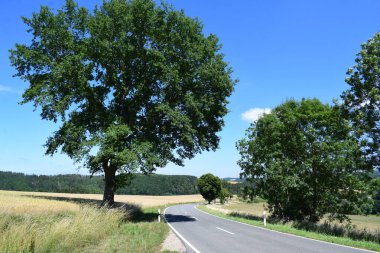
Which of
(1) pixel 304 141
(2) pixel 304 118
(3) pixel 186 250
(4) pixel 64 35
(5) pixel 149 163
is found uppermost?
(4) pixel 64 35

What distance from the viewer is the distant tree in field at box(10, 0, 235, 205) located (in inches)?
890

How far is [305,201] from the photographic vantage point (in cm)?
2673

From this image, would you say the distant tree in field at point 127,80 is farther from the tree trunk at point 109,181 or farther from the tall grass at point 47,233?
the tall grass at point 47,233

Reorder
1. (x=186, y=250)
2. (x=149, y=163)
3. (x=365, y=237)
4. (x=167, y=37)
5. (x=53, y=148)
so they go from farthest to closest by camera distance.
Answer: (x=53, y=148)
(x=167, y=37)
(x=149, y=163)
(x=365, y=237)
(x=186, y=250)

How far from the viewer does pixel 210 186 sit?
78.6 metres

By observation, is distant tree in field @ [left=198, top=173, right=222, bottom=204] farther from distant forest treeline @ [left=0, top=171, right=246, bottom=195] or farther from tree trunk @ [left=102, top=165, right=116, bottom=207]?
tree trunk @ [left=102, top=165, right=116, bottom=207]

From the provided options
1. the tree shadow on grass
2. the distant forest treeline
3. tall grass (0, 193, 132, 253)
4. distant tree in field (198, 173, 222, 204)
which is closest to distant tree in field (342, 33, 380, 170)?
the tree shadow on grass

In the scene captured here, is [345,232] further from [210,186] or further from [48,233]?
[210,186]

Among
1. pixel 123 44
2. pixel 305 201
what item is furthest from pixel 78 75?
pixel 305 201

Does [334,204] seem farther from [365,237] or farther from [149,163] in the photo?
[149,163]

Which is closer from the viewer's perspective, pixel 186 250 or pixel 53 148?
pixel 186 250

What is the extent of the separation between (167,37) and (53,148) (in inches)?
448

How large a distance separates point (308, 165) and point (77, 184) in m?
90.5

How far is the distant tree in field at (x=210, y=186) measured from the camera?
79.1 meters
